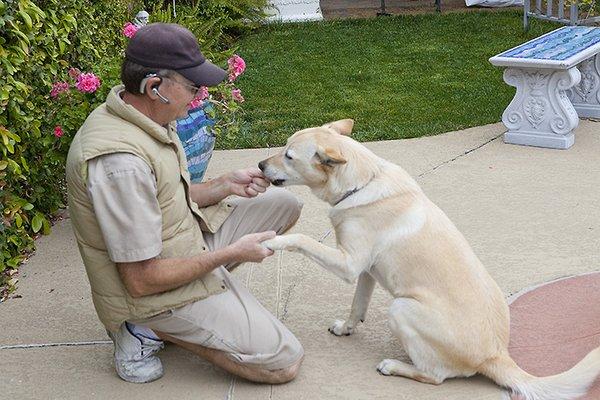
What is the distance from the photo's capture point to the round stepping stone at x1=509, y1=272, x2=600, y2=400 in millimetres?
3949

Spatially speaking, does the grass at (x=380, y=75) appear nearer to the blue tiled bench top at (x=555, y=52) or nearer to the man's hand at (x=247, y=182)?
the blue tiled bench top at (x=555, y=52)

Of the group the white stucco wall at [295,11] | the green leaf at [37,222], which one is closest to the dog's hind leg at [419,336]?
the green leaf at [37,222]

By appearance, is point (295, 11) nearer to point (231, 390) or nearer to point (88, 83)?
point (88, 83)

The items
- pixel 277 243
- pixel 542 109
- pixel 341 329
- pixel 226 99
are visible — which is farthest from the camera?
pixel 542 109

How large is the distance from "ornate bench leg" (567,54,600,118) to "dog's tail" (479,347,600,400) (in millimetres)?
4741

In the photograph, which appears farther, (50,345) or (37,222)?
(37,222)

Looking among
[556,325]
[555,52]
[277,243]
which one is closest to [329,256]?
[277,243]

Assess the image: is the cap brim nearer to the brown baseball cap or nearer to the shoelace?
the brown baseball cap

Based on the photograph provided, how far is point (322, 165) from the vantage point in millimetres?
3764

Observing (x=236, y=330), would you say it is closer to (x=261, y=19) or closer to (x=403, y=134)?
(x=403, y=134)

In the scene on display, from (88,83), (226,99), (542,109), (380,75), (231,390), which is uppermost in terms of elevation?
(88,83)

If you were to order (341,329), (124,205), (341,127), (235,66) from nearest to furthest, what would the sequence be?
(124,205), (341,127), (341,329), (235,66)

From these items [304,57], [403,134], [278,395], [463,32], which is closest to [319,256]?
[278,395]

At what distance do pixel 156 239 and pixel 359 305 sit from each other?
1.16 meters
